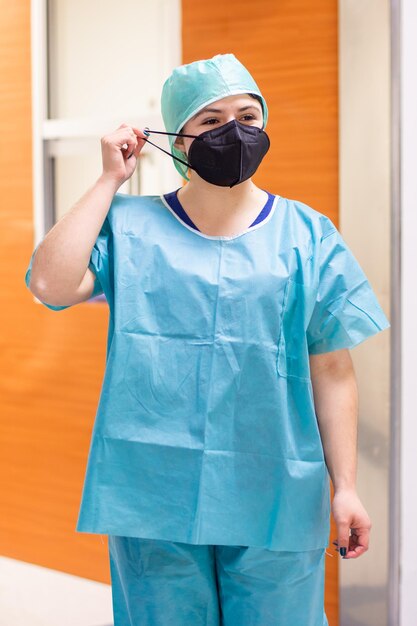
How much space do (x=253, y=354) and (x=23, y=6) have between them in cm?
191

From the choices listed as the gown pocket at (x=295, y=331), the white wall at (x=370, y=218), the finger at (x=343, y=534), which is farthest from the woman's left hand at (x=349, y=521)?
the white wall at (x=370, y=218)

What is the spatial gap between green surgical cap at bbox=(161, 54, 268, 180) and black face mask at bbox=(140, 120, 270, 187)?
0.17 ft

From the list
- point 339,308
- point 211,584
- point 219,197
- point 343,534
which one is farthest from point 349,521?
point 219,197

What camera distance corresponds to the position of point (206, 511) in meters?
1.33

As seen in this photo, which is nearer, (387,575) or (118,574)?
(118,574)

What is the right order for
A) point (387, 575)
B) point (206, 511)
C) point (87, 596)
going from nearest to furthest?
point (206, 511) < point (387, 575) < point (87, 596)

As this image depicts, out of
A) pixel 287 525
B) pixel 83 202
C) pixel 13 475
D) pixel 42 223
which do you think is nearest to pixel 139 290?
pixel 83 202

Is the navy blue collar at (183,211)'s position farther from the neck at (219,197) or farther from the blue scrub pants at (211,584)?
the blue scrub pants at (211,584)

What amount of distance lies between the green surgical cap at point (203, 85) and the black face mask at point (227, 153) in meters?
0.05

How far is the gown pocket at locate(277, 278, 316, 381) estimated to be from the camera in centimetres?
135

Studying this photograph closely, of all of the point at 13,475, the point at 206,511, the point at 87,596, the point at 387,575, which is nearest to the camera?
the point at 206,511

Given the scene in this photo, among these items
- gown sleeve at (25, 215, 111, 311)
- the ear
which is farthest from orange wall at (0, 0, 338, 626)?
gown sleeve at (25, 215, 111, 311)

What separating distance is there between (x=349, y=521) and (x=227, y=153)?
683 mm

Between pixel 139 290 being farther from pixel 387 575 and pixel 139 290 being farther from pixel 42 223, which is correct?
pixel 42 223
